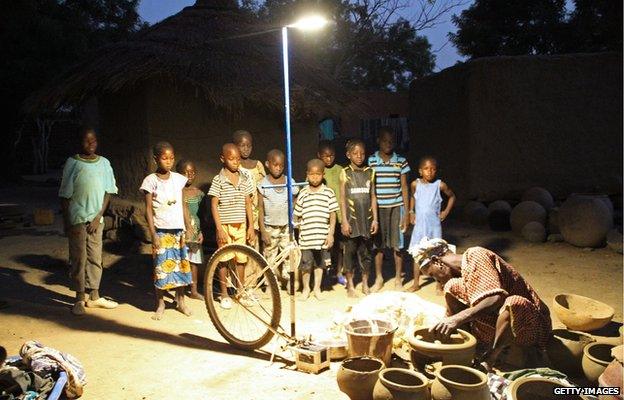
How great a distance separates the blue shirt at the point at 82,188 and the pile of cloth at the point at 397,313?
8.14 ft

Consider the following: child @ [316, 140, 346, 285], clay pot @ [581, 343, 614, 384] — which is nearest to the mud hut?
child @ [316, 140, 346, 285]

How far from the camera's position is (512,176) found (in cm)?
937

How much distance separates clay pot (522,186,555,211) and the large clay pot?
1.16 meters

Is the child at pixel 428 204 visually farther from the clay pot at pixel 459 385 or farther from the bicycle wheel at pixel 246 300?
the clay pot at pixel 459 385

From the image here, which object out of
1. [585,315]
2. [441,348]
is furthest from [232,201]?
[585,315]

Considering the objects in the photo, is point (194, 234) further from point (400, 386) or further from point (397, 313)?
point (400, 386)

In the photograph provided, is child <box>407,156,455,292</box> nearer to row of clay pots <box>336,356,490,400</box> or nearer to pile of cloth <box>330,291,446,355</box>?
pile of cloth <box>330,291,446,355</box>

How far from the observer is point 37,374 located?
320 cm

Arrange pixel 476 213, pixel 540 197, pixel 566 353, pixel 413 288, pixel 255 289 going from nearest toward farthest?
pixel 566 353 < pixel 255 289 < pixel 413 288 < pixel 540 197 < pixel 476 213

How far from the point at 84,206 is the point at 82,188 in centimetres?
17

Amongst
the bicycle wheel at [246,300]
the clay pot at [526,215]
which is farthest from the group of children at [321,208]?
the clay pot at [526,215]

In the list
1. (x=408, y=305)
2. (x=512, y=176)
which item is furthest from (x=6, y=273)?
(x=512, y=176)

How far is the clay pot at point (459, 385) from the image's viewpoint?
2.73 metres

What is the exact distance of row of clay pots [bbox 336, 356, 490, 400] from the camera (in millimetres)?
2758
